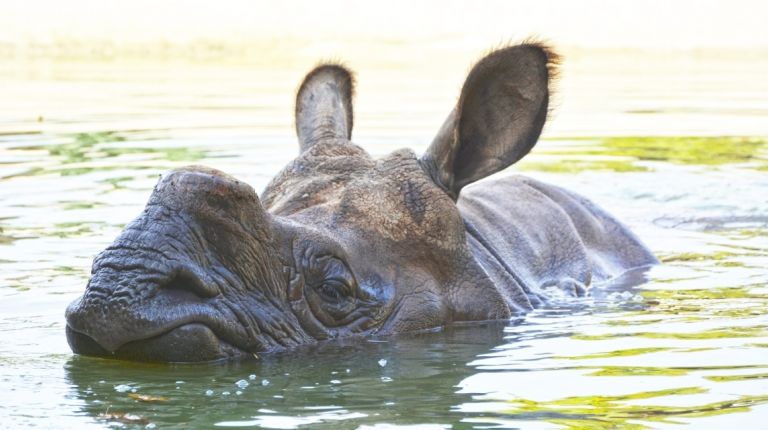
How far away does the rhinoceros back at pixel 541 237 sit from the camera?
8.14 m

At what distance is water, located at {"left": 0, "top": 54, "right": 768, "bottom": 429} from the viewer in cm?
557

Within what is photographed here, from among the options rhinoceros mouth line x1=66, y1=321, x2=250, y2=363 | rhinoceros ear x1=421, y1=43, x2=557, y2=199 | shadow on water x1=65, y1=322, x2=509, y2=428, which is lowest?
shadow on water x1=65, y1=322, x2=509, y2=428

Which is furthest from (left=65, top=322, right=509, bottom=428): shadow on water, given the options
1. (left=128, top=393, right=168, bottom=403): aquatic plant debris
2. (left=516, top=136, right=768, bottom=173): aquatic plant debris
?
(left=516, top=136, right=768, bottom=173): aquatic plant debris

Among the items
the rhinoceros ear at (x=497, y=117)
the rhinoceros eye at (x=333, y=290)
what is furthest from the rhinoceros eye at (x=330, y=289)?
the rhinoceros ear at (x=497, y=117)

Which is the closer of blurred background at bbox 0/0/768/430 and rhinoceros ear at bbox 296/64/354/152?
blurred background at bbox 0/0/768/430

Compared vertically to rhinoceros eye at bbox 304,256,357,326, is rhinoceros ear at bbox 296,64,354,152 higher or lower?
higher

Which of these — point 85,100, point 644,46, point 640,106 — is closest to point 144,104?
point 85,100

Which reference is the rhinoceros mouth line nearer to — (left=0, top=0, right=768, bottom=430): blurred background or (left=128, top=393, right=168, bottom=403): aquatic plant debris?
(left=0, top=0, right=768, bottom=430): blurred background

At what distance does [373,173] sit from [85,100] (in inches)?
596

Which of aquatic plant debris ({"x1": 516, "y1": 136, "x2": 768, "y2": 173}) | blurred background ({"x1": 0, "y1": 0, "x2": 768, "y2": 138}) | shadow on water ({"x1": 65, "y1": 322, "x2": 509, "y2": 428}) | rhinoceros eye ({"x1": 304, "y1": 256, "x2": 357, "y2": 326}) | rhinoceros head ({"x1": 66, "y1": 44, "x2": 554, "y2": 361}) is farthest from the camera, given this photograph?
blurred background ({"x1": 0, "y1": 0, "x2": 768, "y2": 138})

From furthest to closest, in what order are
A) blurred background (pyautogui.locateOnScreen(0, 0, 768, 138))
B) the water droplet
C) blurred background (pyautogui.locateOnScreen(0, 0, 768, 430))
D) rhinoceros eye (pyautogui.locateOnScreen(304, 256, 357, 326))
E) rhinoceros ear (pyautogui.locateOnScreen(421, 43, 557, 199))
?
blurred background (pyautogui.locateOnScreen(0, 0, 768, 138))
rhinoceros ear (pyautogui.locateOnScreen(421, 43, 557, 199))
rhinoceros eye (pyautogui.locateOnScreen(304, 256, 357, 326))
the water droplet
blurred background (pyautogui.locateOnScreen(0, 0, 768, 430))

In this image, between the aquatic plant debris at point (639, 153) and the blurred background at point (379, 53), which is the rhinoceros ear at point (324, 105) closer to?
the aquatic plant debris at point (639, 153)

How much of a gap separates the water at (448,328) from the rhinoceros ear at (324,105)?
151 cm

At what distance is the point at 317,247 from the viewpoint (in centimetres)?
670
